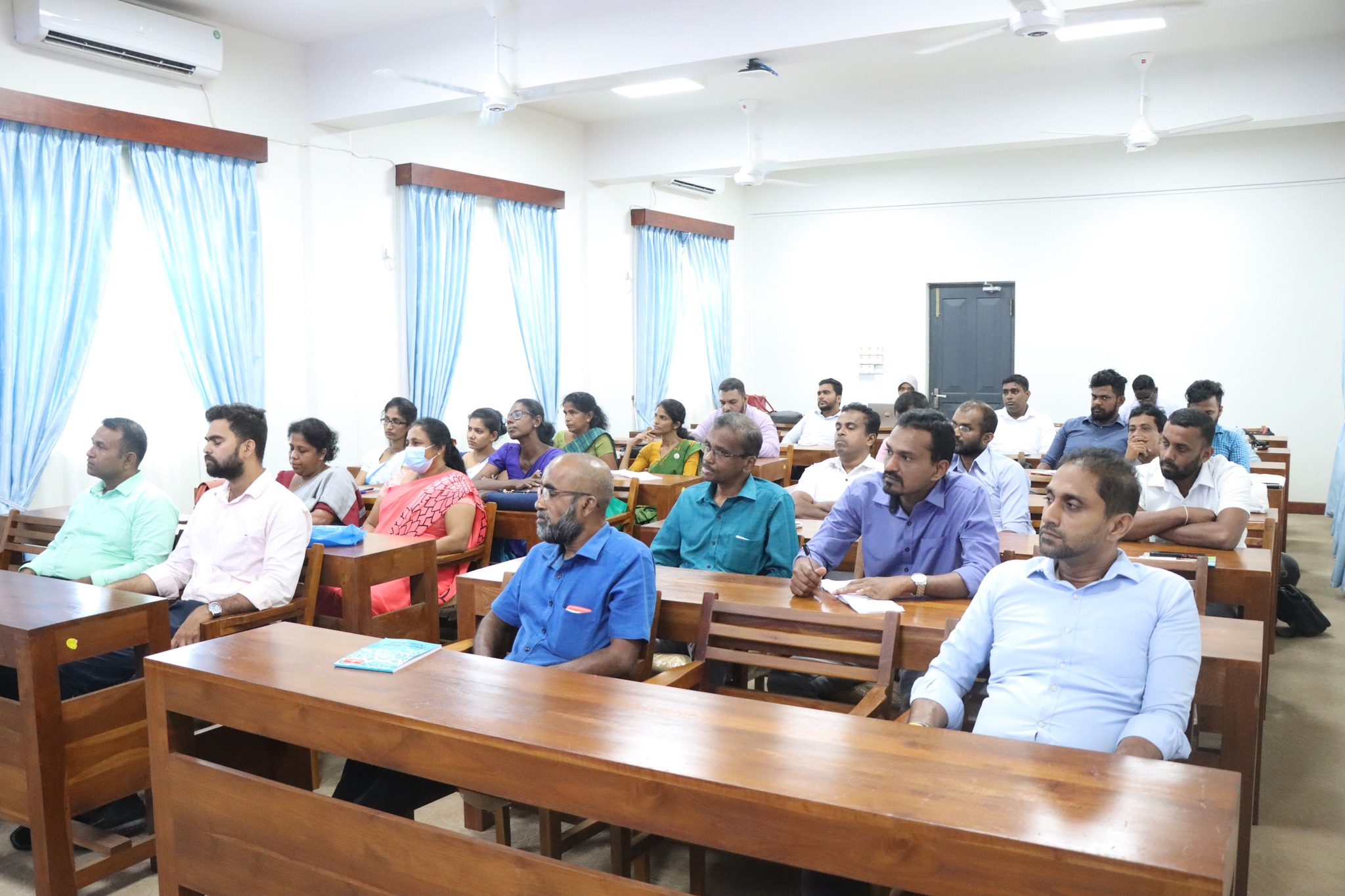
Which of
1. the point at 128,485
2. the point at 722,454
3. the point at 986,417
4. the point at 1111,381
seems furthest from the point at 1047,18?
the point at 128,485

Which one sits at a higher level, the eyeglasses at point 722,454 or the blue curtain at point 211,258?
the blue curtain at point 211,258

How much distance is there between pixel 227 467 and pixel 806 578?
1.92 meters

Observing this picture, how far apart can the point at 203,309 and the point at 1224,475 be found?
5.22 meters

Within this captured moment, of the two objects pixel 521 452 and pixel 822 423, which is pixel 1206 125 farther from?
pixel 521 452

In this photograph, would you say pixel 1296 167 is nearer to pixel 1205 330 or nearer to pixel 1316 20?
pixel 1205 330

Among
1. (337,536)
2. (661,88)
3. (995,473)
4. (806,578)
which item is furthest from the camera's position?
(661,88)

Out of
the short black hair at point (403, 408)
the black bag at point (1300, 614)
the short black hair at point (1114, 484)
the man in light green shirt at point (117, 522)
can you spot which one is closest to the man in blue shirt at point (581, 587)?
the short black hair at point (1114, 484)

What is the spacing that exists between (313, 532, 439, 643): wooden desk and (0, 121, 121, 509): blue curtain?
2273 mm

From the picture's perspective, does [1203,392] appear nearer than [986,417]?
No

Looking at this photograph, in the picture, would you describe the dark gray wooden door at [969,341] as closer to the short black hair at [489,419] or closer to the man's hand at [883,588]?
the short black hair at [489,419]

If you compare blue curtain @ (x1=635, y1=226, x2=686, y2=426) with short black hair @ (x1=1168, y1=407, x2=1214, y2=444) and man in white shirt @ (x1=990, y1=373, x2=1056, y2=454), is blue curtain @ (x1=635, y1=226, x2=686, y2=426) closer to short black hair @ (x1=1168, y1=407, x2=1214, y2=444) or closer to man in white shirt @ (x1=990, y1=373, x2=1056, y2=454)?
man in white shirt @ (x1=990, y1=373, x2=1056, y2=454)

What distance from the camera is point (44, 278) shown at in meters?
5.09

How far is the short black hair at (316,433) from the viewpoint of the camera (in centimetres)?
426

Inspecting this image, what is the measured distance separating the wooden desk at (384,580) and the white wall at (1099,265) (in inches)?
298
